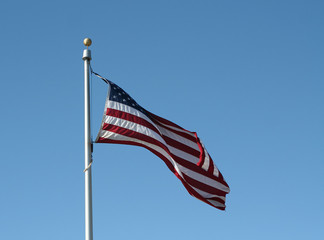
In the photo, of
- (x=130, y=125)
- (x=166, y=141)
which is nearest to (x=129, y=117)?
(x=130, y=125)

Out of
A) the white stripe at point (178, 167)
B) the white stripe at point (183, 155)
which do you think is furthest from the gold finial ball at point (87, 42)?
the white stripe at point (183, 155)

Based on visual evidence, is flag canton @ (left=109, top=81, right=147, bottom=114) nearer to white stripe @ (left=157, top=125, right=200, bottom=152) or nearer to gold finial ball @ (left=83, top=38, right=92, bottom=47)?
white stripe @ (left=157, top=125, right=200, bottom=152)

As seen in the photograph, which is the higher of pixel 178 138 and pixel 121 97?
pixel 121 97

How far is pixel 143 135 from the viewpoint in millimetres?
20609

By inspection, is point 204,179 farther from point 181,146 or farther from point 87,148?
point 87,148

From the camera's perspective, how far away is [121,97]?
69.0 ft

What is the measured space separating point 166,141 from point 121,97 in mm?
2481

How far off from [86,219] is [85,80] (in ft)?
15.3

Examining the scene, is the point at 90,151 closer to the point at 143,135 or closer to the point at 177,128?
the point at 143,135

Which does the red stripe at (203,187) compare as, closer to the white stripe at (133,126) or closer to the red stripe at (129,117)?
the white stripe at (133,126)

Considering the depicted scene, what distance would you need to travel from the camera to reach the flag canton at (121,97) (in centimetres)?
2083

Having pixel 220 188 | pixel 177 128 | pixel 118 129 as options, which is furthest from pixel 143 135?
pixel 220 188

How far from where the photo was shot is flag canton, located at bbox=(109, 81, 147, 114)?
820 inches

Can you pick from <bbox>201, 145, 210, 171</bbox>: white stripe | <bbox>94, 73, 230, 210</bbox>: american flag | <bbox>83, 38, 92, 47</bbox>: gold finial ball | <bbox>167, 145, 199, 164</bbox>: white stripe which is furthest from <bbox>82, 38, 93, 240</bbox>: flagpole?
<bbox>201, 145, 210, 171</bbox>: white stripe
